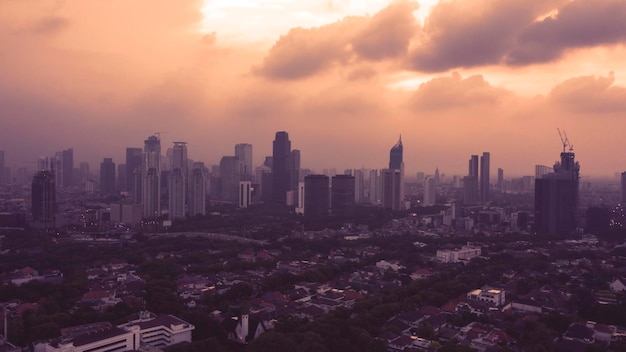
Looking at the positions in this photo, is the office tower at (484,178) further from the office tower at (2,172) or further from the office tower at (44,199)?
the office tower at (2,172)

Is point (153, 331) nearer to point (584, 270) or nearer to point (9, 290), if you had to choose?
point (9, 290)

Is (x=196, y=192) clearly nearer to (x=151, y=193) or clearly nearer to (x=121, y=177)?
(x=151, y=193)

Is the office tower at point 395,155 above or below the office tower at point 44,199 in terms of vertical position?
above

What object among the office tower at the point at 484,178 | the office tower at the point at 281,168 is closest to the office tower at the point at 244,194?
the office tower at the point at 281,168

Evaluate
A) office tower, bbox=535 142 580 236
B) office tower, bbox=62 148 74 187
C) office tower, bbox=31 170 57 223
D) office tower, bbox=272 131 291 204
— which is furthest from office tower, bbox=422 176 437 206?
office tower, bbox=62 148 74 187

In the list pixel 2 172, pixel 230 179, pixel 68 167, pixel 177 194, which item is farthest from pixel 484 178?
pixel 2 172

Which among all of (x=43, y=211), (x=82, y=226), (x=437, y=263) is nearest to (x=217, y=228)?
(x=82, y=226)
